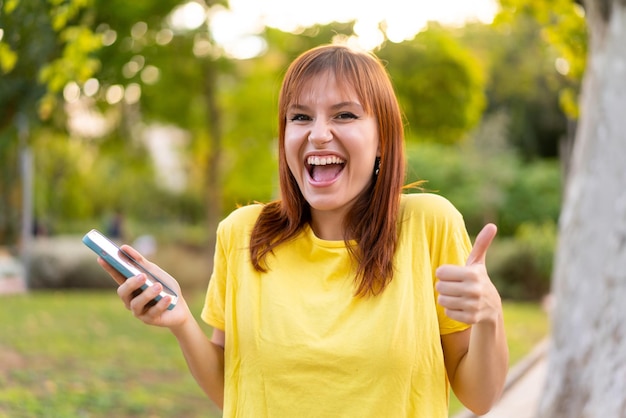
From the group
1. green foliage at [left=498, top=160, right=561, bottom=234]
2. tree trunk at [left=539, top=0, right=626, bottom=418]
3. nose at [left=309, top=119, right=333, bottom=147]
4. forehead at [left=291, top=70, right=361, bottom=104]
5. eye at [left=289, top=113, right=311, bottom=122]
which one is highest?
forehead at [left=291, top=70, right=361, bottom=104]

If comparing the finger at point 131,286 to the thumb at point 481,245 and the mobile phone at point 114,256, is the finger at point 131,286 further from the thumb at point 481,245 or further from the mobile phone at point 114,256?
the thumb at point 481,245

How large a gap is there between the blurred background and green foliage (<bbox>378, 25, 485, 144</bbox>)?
4 centimetres

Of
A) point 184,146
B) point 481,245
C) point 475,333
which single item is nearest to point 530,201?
point 184,146

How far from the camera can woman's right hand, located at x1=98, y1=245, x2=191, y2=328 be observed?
191 cm

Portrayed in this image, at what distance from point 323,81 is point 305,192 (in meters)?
0.26

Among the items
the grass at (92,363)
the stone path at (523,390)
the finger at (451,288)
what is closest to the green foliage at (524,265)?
the grass at (92,363)

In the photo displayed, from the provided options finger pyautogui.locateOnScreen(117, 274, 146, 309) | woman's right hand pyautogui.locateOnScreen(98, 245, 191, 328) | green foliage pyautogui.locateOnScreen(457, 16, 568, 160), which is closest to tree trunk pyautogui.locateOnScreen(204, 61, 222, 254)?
woman's right hand pyautogui.locateOnScreen(98, 245, 191, 328)

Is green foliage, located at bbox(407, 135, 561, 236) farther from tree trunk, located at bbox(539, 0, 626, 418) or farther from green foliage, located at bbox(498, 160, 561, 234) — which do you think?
tree trunk, located at bbox(539, 0, 626, 418)

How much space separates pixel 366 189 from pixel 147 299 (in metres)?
0.60

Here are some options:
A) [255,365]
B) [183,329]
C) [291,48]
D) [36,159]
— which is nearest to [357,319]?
[255,365]

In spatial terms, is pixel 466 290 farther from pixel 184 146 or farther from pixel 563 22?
pixel 184 146

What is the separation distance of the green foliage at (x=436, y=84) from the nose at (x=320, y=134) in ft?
37.2

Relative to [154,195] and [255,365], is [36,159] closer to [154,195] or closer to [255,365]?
[154,195]

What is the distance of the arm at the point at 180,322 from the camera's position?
1.92 metres
